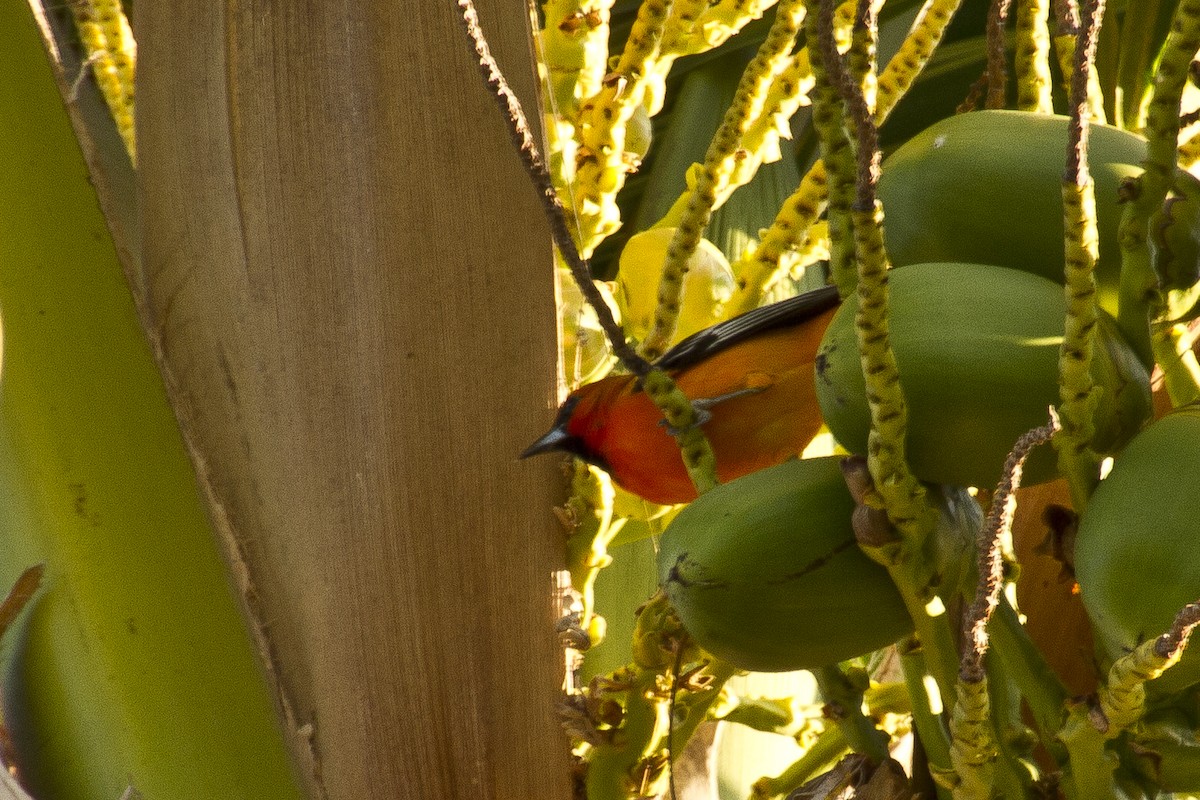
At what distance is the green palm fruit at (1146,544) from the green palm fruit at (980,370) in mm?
24

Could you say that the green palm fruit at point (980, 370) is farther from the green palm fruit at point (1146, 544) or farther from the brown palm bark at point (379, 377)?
the brown palm bark at point (379, 377)

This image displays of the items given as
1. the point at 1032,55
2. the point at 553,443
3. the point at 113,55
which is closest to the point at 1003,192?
the point at 1032,55

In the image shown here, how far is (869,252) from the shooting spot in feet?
1.12

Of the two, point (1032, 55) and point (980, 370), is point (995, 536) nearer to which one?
point (980, 370)

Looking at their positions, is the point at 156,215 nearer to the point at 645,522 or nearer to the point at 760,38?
the point at 645,522

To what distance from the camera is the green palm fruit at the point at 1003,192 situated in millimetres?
470

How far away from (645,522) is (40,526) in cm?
37

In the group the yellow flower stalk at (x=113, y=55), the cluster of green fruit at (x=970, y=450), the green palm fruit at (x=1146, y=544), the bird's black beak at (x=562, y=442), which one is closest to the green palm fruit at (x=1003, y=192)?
the cluster of green fruit at (x=970, y=450)

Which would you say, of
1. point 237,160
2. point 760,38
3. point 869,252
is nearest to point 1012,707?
point 869,252

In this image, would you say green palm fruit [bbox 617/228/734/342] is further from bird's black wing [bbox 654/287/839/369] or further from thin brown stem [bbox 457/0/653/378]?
thin brown stem [bbox 457/0/653/378]

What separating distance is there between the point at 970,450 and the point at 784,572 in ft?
0.26

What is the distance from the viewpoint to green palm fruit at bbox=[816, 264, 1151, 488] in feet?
1.34

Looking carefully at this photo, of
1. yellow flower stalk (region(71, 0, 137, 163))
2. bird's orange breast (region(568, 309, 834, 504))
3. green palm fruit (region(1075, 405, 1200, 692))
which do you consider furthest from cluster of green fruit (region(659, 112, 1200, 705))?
yellow flower stalk (region(71, 0, 137, 163))

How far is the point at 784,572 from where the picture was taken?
1.41 feet
